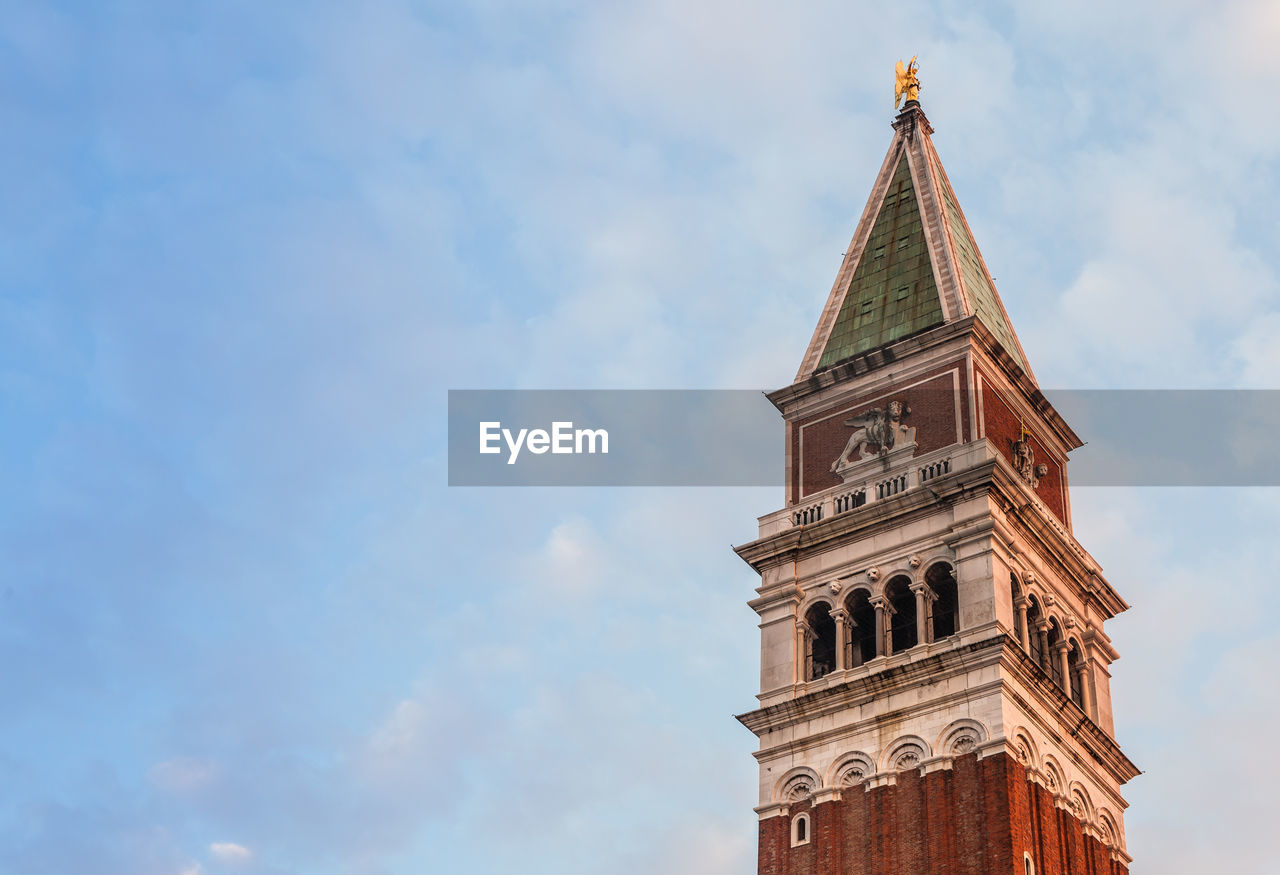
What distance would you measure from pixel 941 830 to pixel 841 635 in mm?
9728

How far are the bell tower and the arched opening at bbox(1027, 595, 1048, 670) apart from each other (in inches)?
3.7

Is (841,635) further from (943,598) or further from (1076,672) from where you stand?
(1076,672)

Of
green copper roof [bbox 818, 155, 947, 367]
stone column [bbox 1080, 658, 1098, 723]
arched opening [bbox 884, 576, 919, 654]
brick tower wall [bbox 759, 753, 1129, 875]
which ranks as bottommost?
brick tower wall [bbox 759, 753, 1129, 875]

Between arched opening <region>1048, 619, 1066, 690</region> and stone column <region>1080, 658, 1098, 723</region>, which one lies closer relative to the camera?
arched opening <region>1048, 619, 1066, 690</region>

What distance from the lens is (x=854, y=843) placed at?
7181cm

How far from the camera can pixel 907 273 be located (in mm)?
88312

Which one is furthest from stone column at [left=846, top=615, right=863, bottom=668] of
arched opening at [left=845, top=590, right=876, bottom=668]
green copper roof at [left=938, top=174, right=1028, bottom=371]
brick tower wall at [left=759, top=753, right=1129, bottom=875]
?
green copper roof at [left=938, top=174, right=1028, bottom=371]

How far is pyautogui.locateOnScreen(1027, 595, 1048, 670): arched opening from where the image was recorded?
3051 inches

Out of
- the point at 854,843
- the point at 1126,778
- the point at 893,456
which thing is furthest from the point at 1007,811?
the point at 893,456

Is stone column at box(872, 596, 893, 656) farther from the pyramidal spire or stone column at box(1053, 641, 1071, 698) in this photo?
the pyramidal spire

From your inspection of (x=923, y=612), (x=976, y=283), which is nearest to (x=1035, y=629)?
(x=923, y=612)

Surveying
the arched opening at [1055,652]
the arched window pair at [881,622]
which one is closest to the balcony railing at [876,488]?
the arched window pair at [881,622]

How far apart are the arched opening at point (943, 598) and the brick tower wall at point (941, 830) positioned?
21.2 feet

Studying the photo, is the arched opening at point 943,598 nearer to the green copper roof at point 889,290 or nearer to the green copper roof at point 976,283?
the green copper roof at point 976,283
